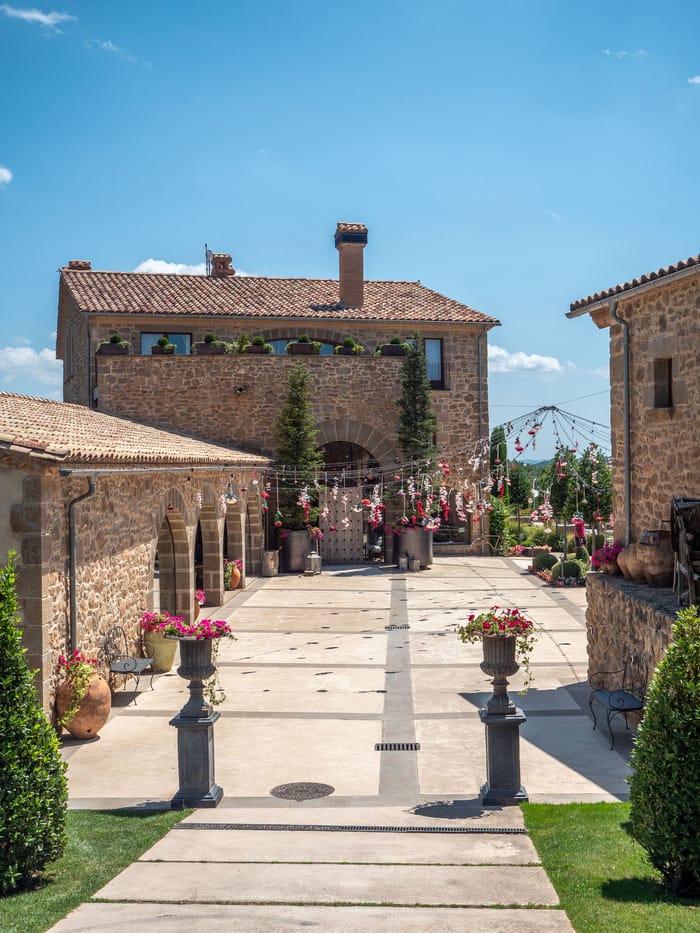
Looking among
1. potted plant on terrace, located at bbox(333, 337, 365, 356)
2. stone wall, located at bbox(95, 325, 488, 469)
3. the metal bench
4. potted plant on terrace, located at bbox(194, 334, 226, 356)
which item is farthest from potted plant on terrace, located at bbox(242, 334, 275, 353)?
the metal bench

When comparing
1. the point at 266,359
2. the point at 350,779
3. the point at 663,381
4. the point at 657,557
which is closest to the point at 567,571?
the point at 266,359

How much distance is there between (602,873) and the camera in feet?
18.8

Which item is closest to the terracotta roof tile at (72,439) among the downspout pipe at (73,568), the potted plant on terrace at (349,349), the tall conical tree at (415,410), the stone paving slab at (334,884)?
the downspout pipe at (73,568)

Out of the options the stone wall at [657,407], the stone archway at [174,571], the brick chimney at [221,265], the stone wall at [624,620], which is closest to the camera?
the stone wall at [624,620]

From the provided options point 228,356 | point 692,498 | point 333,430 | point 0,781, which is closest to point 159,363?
point 228,356

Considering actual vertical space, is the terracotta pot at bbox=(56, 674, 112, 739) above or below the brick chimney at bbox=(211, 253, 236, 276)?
below

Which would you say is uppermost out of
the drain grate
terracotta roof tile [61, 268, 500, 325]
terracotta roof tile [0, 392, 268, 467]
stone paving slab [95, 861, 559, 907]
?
terracotta roof tile [61, 268, 500, 325]

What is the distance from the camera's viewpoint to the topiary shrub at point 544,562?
2269cm

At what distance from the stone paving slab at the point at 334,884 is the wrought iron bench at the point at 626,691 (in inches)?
152

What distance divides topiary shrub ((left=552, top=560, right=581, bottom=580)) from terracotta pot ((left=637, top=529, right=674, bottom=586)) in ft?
35.9

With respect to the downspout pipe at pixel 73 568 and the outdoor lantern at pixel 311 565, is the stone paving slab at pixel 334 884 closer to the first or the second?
the downspout pipe at pixel 73 568

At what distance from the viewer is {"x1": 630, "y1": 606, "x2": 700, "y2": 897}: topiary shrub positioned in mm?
5242

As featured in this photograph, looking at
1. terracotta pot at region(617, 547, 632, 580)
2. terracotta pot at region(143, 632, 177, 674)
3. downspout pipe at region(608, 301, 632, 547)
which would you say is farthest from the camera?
terracotta pot at region(143, 632, 177, 674)

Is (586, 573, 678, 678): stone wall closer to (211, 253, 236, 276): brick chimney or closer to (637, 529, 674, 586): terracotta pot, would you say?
(637, 529, 674, 586): terracotta pot
